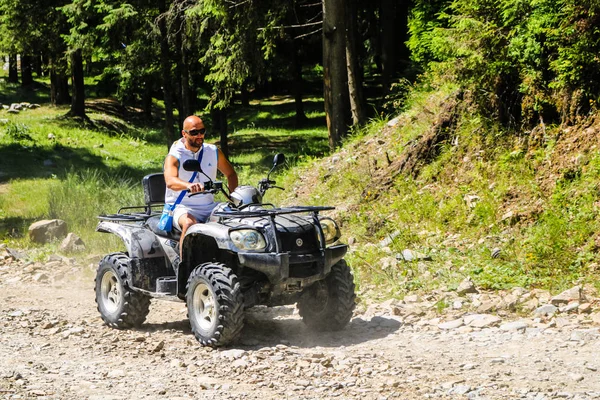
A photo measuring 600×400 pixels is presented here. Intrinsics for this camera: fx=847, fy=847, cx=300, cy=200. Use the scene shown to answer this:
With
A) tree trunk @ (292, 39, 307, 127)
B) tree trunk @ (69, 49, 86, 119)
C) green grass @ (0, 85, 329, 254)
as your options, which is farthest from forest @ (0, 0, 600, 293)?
tree trunk @ (69, 49, 86, 119)

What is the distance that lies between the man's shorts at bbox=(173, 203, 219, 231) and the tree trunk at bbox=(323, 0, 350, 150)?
12.6 m

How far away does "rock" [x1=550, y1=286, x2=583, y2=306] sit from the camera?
899cm

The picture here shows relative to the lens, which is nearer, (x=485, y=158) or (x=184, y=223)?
(x=184, y=223)

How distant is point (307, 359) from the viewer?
7449 mm

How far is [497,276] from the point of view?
10.2 m

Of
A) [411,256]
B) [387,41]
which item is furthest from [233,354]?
[387,41]

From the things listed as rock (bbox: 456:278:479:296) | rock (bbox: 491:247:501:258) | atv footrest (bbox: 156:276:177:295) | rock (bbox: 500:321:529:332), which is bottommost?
rock (bbox: 500:321:529:332)

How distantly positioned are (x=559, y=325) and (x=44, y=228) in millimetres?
11235

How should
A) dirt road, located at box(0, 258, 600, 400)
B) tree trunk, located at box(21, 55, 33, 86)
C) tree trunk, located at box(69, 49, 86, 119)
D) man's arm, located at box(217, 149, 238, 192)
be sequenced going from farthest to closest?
tree trunk, located at box(21, 55, 33, 86), tree trunk, located at box(69, 49, 86, 119), man's arm, located at box(217, 149, 238, 192), dirt road, located at box(0, 258, 600, 400)

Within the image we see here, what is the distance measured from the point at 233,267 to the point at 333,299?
1.06m

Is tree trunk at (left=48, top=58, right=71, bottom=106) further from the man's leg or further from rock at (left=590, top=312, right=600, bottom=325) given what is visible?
rock at (left=590, top=312, right=600, bottom=325)

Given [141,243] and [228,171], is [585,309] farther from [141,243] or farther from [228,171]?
[141,243]

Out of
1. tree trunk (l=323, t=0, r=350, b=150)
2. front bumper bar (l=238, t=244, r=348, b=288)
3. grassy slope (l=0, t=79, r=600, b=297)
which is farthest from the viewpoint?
tree trunk (l=323, t=0, r=350, b=150)

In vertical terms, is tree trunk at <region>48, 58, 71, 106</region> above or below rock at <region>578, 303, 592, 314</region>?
above
